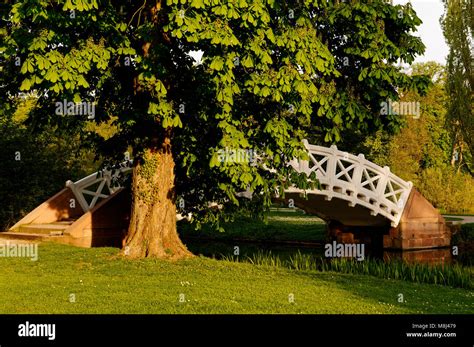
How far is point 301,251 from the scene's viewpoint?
30094 mm

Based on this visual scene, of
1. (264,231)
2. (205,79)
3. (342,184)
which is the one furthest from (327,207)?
(205,79)

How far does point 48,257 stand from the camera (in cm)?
1762

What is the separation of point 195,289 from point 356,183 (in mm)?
16353

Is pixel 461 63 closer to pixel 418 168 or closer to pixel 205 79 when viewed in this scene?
pixel 418 168

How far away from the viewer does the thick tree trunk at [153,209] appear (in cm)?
1681

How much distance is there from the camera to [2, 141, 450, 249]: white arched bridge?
2417cm

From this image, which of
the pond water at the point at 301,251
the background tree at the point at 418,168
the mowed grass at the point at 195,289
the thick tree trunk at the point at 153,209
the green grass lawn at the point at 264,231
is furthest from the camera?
the background tree at the point at 418,168

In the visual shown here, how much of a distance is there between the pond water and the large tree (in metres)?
8.63

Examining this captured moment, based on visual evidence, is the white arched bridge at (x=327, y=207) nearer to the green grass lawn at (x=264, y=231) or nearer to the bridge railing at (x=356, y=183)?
the bridge railing at (x=356, y=183)

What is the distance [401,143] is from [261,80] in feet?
118

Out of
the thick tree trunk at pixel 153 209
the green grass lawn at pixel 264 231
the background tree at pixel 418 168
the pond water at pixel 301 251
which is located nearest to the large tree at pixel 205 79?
the thick tree trunk at pixel 153 209

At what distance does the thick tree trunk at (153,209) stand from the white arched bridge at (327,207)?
3174 millimetres
